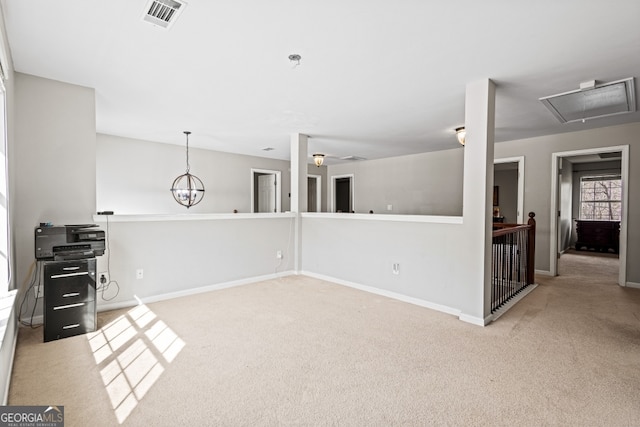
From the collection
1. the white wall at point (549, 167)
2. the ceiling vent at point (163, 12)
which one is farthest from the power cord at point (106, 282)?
the white wall at point (549, 167)

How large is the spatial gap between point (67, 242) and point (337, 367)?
8.47 feet

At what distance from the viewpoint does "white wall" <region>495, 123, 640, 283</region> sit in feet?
14.7

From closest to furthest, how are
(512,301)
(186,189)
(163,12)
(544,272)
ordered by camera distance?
1. (163,12)
2. (512,301)
3. (544,272)
4. (186,189)

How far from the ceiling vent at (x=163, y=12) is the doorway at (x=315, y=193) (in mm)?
6835

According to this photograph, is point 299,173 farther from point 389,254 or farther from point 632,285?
point 632,285

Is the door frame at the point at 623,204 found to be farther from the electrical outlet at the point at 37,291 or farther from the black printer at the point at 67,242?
the electrical outlet at the point at 37,291

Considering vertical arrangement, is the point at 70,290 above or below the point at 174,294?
above

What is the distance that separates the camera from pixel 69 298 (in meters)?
2.75

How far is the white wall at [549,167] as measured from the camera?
4.48 meters

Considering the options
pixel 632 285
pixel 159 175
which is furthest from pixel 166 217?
pixel 632 285

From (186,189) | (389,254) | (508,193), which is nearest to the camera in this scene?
(389,254)

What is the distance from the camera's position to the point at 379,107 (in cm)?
399

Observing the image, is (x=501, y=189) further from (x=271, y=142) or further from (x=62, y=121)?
(x=62, y=121)

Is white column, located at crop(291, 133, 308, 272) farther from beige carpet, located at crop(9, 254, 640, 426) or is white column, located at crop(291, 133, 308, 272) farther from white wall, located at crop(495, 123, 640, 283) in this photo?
white wall, located at crop(495, 123, 640, 283)
